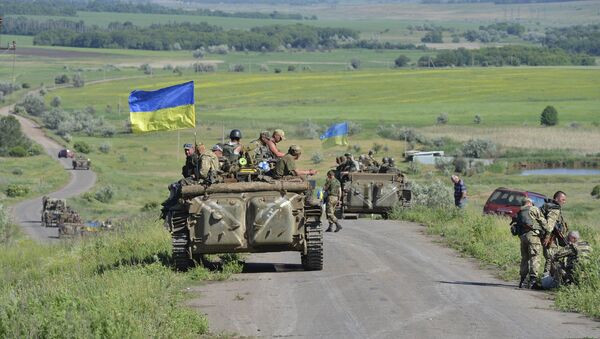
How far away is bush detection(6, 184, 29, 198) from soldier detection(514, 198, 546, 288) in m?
61.4

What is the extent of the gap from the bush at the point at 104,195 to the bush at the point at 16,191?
483 centimetres

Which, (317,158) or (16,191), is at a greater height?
(317,158)

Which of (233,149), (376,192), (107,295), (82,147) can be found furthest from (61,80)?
(107,295)

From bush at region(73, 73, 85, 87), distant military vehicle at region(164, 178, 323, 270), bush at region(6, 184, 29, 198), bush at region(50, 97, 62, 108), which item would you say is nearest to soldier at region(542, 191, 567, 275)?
distant military vehicle at region(164, 178, 323, 270)

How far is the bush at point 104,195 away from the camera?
76875 mm

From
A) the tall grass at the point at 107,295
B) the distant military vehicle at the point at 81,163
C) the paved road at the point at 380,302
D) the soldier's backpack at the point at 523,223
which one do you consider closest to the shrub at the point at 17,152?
the distant military vehicle at the point at 81,163

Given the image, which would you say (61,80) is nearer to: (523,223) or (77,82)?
(77,82)

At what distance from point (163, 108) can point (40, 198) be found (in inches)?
2170

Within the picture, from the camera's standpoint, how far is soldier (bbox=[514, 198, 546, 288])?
65.9ft

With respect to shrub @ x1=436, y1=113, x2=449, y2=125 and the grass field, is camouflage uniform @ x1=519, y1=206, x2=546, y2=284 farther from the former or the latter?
shrub @ x1=436, y1=113, x2=449, y2=125

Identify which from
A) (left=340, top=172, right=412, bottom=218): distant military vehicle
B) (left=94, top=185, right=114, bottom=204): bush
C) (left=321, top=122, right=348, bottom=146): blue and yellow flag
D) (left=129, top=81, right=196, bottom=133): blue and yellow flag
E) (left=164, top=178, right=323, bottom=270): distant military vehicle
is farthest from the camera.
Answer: (left=94, top=185, right=114, bottom=204): bush

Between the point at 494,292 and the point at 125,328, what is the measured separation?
7.33m

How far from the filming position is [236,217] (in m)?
21.3

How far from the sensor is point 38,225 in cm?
6169
